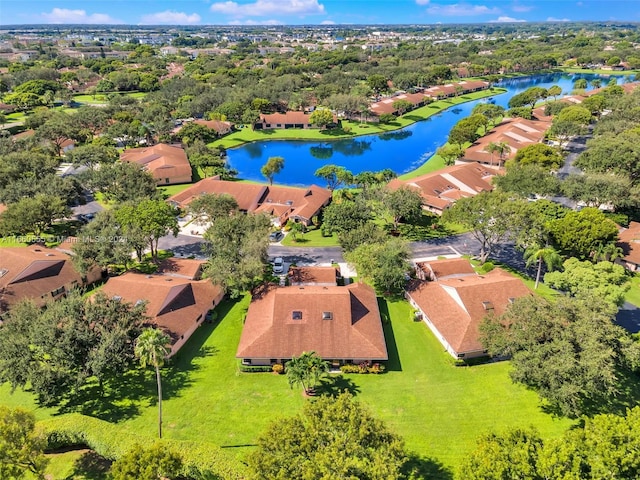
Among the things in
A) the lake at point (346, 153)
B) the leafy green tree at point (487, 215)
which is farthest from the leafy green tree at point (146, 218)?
the lake at point (346, 153)

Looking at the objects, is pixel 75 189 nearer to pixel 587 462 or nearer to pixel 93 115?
pixel 93 115

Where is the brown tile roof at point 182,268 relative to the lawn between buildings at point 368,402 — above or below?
above

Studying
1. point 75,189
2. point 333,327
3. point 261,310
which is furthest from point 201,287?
point 75,189

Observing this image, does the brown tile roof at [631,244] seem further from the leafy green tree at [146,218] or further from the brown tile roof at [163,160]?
the brown tile roof at [163,160]

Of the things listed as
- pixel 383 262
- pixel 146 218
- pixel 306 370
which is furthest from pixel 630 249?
pixel 146 218

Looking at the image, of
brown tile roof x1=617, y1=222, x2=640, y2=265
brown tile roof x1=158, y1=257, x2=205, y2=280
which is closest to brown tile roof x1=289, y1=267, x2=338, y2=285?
brown tile roof x1=158, y1=257, x2=205, y2=280
